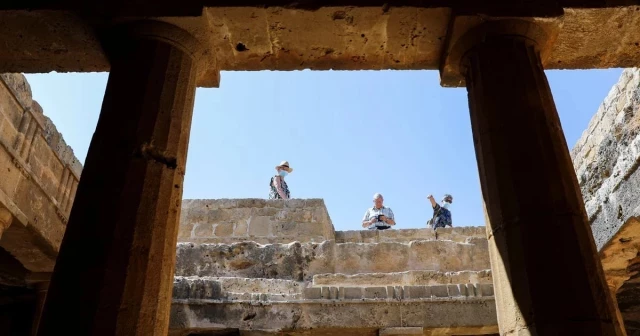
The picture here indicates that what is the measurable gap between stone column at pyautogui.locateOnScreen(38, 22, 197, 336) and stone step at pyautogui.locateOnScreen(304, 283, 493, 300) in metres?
3.70

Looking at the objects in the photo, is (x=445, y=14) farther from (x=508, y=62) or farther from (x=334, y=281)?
(x=334, y=281)

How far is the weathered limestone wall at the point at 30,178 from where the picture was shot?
5.86 metres

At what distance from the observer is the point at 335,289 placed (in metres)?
7.01

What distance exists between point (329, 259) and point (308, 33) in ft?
14.4

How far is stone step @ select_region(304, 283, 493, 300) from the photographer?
272 inches

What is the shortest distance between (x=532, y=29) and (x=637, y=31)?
81 cm

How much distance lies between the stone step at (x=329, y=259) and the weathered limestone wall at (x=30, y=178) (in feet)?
6.01

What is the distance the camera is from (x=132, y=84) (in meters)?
3.77

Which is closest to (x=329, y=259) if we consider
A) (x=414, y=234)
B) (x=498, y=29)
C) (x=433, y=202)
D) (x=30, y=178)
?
(x=414, y=234)

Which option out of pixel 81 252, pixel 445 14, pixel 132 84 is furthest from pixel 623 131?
pixel 81 252

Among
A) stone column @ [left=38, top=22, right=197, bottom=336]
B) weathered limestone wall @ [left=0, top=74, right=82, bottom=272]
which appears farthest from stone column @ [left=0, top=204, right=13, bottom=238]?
stone column @ [left=38, top=22, right=197, bottom=336]

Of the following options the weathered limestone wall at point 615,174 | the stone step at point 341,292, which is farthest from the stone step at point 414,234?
the stone step at point 341,292

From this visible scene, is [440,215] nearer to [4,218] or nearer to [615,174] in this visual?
[615,174]

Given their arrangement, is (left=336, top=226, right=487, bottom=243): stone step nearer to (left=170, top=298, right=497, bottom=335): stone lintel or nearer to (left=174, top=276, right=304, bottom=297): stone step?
(left=174, top=276, right=304, bottom=297): stone step
